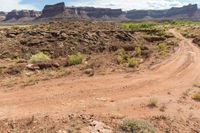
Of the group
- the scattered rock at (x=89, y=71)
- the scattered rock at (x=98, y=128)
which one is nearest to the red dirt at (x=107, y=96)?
the scattered rock at (x=89, y=71)

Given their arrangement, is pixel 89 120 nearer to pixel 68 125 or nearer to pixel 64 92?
pixel 68 125

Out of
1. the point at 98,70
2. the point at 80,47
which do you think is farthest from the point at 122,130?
the point at 80,47

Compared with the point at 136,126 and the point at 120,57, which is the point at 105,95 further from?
the point at 120,57

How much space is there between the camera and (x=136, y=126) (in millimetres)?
10594

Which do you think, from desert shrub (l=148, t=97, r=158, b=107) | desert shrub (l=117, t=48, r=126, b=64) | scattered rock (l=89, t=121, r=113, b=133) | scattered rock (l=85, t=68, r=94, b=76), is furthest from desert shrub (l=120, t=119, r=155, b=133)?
desert shrub (l=117, t=48, r=126, b=64)

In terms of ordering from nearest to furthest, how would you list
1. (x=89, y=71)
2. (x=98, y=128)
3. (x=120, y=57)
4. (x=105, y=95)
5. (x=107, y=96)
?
1. (x=98, y=128)
2. (x=107, y=96)
3. (x=105, y=95)
4. (x=89, y=71)
5. (x=120, y=57)

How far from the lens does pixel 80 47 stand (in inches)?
1231

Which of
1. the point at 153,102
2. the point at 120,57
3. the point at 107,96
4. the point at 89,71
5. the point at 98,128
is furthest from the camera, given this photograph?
the point at 120,57

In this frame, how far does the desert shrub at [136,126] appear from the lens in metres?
10.4

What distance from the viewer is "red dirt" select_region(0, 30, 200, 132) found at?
12.2m

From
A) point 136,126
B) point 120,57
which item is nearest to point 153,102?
point 136,126

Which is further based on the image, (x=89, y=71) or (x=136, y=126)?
(x=89, y=71)

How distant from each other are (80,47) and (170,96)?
17918mm

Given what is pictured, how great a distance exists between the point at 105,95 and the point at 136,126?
3.84 metres
